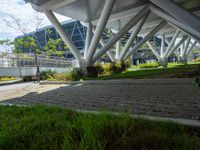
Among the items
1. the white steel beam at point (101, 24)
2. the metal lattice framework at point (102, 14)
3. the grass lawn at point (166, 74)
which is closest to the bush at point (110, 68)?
the metal lattice framework at point (102, 14)

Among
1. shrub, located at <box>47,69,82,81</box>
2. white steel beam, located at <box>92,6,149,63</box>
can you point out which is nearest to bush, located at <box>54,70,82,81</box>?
shrub, located at <box>47,69,82,81</box>

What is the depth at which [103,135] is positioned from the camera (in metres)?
3.11

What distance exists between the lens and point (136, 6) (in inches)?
834

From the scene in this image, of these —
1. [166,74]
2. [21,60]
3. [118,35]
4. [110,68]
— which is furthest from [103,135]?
[21,60]

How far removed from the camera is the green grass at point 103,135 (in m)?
2.74

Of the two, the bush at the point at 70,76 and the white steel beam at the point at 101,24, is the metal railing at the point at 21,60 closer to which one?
the bush at the point at 70,76

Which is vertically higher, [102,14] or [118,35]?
[102,14]

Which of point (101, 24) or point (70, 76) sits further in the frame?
point (70, 76)

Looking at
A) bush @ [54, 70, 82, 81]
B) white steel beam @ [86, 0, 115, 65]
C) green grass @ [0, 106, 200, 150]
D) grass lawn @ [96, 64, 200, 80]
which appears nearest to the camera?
green grass @ [0, 106, 200, 150]

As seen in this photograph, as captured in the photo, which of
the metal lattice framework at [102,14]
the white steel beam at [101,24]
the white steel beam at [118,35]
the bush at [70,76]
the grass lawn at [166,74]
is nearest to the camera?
the grass lawn at [166,74]

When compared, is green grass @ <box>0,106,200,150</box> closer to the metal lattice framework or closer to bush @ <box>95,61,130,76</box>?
the metal lattice framework

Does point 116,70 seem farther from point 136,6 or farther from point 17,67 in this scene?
point 17,67

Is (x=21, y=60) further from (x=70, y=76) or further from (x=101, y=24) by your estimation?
(x=101, y=24)

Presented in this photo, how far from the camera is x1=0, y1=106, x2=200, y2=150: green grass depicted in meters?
2.74
